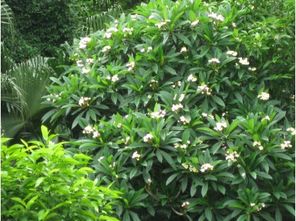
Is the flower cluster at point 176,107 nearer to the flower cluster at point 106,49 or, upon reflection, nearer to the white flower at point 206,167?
the white flower at point 206,167

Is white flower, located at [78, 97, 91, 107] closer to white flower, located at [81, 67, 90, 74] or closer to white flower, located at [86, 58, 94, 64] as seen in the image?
white flower, located at [81, 67, 90, 74]

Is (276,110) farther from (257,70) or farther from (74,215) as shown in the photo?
(74,215)

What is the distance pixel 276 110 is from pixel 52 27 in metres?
6.30

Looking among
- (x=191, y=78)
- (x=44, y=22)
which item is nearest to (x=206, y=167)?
(x=191, y=78)

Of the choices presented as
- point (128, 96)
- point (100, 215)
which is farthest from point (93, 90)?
point (100, 215)

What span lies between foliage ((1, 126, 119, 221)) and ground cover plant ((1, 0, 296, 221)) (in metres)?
1.08

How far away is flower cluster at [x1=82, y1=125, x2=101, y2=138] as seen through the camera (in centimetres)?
431

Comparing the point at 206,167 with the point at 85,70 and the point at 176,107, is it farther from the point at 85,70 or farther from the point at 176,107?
the point at 85,70

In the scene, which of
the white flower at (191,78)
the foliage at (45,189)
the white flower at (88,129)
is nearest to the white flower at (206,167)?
the white flower at (191,78)

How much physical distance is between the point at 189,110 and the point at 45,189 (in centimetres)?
171

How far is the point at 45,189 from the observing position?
279 centimetres

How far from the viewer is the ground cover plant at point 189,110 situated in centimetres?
406

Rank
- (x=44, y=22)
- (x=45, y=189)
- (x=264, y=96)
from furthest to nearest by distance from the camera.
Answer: (x=44, y=22) → (x=264, y=96) → (x=45, y=189)

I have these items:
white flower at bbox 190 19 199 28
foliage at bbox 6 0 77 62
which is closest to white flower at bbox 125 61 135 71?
white flower at bbox 190 19 199 28
